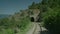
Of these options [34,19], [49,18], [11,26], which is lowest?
[34,19]

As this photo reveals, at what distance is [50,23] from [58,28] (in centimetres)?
86

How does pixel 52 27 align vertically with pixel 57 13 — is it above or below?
below

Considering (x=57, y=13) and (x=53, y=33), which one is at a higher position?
(x=57, y=13)

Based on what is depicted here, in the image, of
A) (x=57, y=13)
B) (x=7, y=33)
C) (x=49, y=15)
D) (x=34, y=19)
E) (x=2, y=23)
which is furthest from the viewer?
(x=34, y=19)

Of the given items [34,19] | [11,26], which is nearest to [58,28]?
[11,26]

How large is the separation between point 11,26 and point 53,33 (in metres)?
7.11

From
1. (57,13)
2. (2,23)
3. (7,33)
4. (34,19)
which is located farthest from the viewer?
(34,19)

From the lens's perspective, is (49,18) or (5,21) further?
(5,21)

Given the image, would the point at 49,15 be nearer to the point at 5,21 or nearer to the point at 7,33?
the point at 7,33

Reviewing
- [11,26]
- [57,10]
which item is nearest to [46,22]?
[57,10]

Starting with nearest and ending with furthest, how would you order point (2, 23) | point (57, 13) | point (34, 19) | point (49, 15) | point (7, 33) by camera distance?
point (57, 13) < point (49, 15) < point (7, 33) < point (2, 23) < point (34, 19)

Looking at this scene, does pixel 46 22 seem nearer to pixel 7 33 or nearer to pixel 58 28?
pixel 58 28

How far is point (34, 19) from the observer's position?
61.9 meters

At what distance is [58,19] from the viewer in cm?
1395
